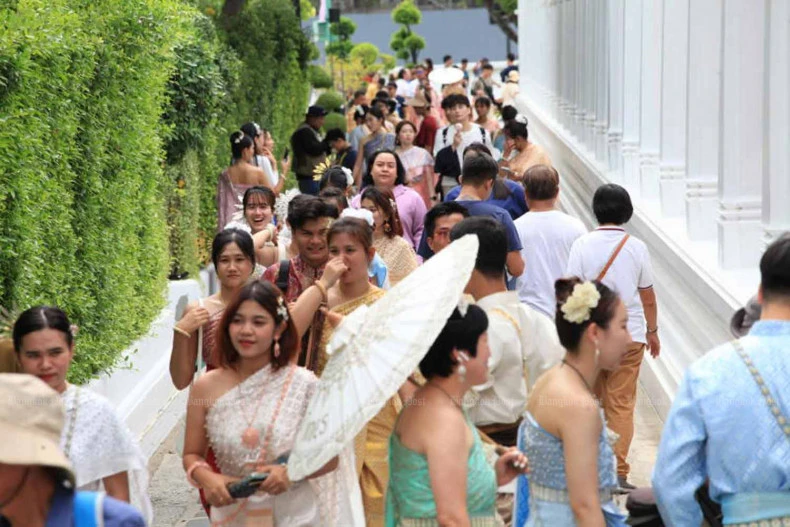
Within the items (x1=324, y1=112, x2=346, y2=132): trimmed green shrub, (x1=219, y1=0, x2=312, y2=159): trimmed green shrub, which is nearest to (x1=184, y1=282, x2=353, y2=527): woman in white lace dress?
(x1=219, y1=0, x2=312, y2=159): trimmed green shrub

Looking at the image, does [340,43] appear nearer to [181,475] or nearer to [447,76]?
[447,76]

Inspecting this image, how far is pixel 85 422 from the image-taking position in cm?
523

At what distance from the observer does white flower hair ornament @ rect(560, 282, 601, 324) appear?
4984 mm

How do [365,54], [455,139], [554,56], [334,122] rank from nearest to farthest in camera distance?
[455,139], [334,122], [554,56], [365,54]

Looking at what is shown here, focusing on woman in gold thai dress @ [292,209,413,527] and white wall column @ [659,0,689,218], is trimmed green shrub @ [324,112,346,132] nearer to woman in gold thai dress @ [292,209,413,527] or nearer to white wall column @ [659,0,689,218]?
white wall column @ [659,0,689,218]

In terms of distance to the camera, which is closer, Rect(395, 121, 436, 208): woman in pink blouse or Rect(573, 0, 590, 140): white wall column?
Rect(395, 121, 436, 208): woman in pink blouse

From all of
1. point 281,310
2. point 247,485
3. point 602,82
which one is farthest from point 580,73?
point 247,485

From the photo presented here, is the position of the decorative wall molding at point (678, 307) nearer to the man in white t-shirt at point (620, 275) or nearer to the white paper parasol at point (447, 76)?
the man in white t-shirt at point (620, 275)

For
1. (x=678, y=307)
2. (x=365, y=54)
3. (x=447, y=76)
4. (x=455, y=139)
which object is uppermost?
(x=455, y=139)

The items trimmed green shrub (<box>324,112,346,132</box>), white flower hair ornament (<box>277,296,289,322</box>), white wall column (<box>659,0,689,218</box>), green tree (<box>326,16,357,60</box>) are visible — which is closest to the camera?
white flower hair ornament (<box>277,296,289,322</box>)

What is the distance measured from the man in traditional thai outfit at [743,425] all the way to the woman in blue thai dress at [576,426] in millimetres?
248

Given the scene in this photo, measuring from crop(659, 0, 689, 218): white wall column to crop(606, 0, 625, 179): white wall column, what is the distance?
3562 mm

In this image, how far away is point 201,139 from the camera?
13773mm

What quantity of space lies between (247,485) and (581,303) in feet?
4.53
